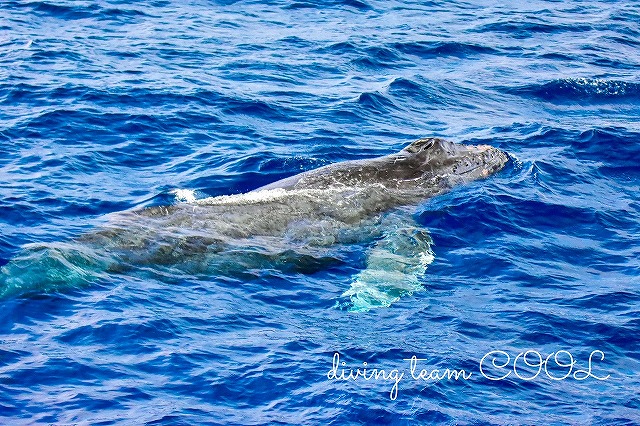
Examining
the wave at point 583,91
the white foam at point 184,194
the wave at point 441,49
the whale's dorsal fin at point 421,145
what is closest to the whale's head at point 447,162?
the whale's dorsal fin at point 421,145

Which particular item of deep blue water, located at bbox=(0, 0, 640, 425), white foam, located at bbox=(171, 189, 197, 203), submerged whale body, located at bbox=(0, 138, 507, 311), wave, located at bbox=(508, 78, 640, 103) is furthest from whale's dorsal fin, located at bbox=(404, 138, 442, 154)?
wave, located at bbox=(508, 78, 640, 103)

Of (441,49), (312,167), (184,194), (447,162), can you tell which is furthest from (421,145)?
(441,49)

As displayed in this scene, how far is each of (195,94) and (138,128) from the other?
267 centimetres

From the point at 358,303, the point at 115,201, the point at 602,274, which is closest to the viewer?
the point at 358,303

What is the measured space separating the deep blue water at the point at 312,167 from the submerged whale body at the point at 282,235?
32cm

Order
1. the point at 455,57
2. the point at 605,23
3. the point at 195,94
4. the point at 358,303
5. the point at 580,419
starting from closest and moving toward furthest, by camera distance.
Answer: the point at 580,419 < the point at 358,303 < the point at 195,94 < the point at 455,57 < the point at 605,23

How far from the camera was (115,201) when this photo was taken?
1969cm

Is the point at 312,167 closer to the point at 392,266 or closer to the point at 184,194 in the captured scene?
the point at 184,194

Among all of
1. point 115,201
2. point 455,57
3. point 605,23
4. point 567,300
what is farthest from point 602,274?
point 605,23

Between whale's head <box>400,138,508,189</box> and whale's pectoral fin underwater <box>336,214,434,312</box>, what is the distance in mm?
1916

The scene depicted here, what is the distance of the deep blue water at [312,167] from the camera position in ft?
42.9

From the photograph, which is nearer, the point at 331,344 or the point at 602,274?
the point at 331,344

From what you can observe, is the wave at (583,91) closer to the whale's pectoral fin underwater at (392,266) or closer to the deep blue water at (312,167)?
the deep blue water at (312,167)

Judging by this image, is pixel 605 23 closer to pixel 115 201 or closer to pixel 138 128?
pixel 138 128
